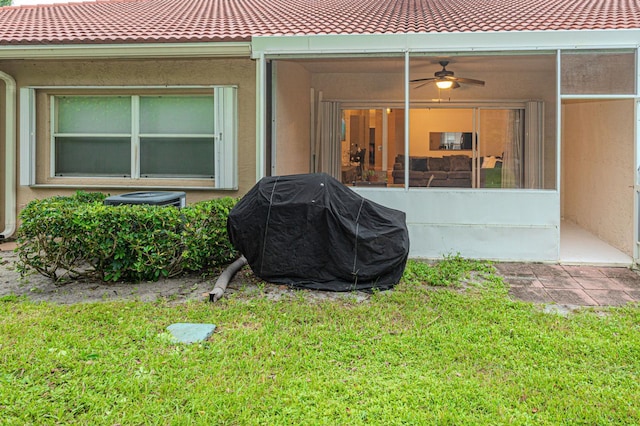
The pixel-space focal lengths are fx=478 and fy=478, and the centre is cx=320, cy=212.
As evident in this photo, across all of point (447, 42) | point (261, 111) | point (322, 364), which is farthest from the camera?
point (261, 111)

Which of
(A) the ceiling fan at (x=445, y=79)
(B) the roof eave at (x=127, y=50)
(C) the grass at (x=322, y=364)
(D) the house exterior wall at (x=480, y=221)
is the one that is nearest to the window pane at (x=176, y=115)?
(B) the roof eave at (x=127, y=50)

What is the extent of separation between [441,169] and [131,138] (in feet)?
21.0

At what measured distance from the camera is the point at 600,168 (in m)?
7.82

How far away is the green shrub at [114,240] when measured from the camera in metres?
5.03

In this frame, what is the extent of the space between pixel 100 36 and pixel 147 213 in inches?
149

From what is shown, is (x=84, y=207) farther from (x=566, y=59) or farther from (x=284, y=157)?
(x=566, y=59)

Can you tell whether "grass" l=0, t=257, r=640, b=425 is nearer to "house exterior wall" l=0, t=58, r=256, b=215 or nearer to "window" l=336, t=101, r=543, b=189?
"house exterior wall" l=0, t=58, r=256, b=215

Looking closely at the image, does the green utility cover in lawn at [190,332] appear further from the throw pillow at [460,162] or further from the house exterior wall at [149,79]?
the throw pillow at [460,162]

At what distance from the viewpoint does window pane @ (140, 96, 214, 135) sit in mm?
7734

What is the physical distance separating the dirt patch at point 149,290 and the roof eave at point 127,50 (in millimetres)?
3423

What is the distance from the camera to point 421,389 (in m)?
3.01

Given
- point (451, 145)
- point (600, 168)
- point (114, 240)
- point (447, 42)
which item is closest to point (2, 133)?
point (114, 240)

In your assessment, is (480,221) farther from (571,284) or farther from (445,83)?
(445,83)

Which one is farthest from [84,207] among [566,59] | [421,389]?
[566,59]
